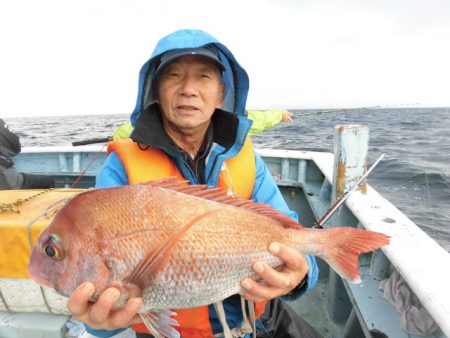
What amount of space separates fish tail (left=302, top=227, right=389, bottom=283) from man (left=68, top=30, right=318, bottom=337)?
0.15 metres

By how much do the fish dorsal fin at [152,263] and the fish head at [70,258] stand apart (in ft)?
0.37

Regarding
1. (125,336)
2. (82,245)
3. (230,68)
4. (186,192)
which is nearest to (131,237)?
(82,245)

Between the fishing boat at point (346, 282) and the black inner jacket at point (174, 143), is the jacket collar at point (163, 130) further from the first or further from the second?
the fishing boat at point (346, 282)

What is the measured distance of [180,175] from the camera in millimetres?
2062

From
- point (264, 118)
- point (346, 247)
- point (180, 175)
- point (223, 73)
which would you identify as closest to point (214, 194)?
point (180, 175)

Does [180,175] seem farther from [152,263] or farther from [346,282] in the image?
[346,282]

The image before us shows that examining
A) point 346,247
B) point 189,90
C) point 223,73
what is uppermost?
point 223,73

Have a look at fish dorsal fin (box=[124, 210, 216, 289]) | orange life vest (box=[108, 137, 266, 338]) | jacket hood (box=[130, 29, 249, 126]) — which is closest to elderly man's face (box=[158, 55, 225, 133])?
jacket hood (box=[130, 29, 249, 126])

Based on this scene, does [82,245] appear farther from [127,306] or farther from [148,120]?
[148,120]

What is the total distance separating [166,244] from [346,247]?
2.92 feet

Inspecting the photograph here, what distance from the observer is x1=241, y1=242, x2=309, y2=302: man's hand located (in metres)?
1.48

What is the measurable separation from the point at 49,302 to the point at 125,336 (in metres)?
0.70

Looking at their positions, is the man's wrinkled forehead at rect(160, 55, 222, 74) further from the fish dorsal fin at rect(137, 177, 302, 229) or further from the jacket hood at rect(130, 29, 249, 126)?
the fish dorsal fin at rect(137, 177, 302, 229)

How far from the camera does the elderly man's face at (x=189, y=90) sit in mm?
1914
